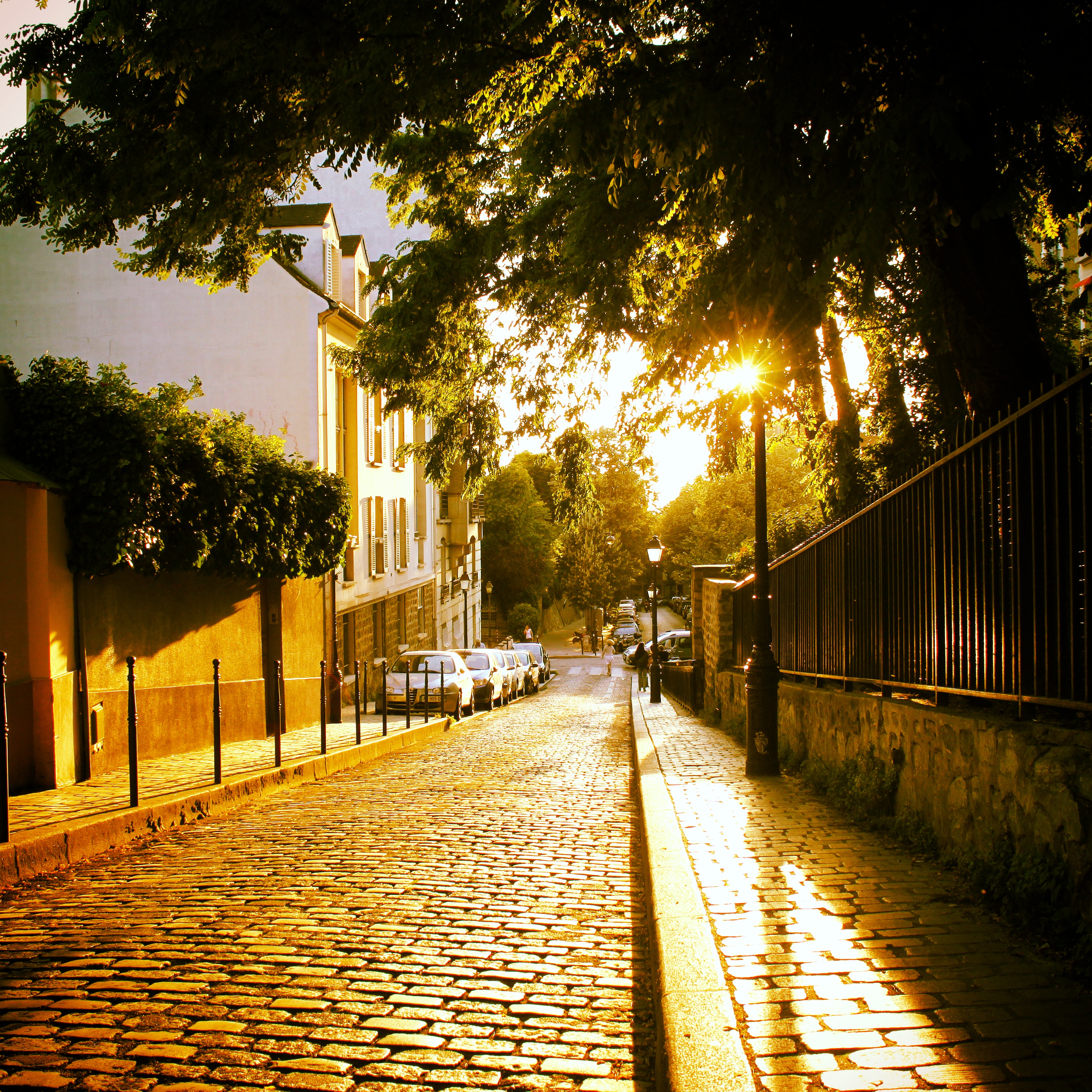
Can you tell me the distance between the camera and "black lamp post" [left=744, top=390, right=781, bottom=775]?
9.24 m

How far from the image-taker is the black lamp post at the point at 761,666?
9.24m

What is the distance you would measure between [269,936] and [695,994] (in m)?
2.12

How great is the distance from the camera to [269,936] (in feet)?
14.9

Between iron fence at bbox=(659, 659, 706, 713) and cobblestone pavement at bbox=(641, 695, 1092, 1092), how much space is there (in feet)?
42.7

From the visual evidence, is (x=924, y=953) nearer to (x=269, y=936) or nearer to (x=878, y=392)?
(x=269, y=936)

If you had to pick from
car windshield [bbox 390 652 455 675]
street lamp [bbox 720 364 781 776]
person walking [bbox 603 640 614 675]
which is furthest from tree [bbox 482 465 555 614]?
street lamp [bbox 720 364 781 776]

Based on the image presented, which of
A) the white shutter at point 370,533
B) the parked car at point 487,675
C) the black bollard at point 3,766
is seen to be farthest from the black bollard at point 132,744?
the white shutter at point 370,533

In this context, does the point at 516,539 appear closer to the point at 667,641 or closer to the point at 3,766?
the point at 667,641

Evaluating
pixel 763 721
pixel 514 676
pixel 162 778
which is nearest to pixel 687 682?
pixel 514 676

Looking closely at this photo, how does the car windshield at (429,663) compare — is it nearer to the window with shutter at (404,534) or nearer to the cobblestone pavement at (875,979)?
the window with shutter at (404,534)

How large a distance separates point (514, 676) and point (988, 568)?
24897 millimetres

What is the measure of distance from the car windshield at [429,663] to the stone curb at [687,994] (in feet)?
52.4

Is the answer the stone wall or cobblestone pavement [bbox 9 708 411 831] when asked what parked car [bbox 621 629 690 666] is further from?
the stone wall

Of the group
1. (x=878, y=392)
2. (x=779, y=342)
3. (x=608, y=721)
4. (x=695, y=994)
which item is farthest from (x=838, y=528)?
(x=608, y=721)
